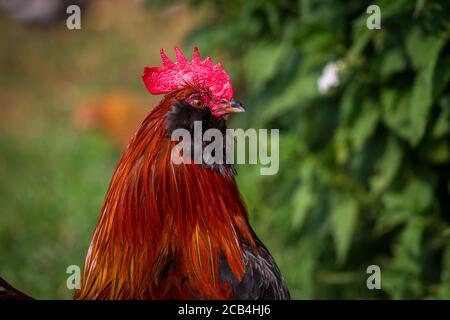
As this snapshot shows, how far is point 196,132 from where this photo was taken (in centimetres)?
255

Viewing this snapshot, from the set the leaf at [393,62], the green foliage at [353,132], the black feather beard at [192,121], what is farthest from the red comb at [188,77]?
the leaf at [393,62]

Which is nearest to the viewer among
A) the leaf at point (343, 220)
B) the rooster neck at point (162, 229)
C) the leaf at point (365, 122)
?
the rooster neck at point (162, 229)

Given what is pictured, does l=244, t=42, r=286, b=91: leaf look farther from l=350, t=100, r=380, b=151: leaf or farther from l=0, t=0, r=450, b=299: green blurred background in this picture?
l=350, t=100, r=380, b=151: leaf

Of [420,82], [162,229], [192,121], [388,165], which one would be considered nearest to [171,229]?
[162,229]

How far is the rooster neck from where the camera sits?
2.49 metres

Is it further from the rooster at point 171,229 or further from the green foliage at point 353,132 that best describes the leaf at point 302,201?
the rooster at point 171,229

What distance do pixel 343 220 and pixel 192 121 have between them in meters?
1.84

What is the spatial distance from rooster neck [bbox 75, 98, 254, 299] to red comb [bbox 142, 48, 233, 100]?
15 cm

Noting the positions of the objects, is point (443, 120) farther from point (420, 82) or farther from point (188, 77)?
point (188, 77)

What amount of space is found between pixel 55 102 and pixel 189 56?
10.4 feet

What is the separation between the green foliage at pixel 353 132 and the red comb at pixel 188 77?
1.08 metres

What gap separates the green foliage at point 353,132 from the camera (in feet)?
11.9

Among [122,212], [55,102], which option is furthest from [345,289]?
[55,102]

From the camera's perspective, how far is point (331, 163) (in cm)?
425
